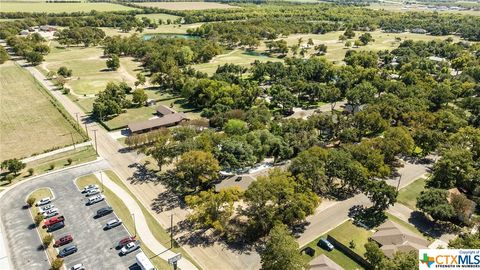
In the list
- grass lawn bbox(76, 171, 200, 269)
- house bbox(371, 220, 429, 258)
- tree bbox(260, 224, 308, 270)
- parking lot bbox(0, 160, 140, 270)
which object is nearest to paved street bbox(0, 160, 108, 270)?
parking lot bbox(0, 160, 140, 270)

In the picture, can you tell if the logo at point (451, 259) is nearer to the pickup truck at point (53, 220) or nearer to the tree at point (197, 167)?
the tree at point (197, 167)

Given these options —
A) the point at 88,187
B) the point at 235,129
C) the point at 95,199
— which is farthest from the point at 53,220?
the point at 235,129

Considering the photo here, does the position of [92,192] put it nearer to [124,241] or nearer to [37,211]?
[37,211]

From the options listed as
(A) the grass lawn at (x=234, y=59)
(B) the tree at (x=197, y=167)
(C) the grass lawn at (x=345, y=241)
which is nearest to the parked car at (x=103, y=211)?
(B) the tree at (x=197, y=167)

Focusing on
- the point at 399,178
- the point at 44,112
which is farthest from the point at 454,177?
the point at 44,112

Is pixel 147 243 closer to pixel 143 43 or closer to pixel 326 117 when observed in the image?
pixel 326 117

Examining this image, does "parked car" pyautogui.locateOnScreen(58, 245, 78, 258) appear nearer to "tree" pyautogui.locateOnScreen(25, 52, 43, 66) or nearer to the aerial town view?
the aerial town view
